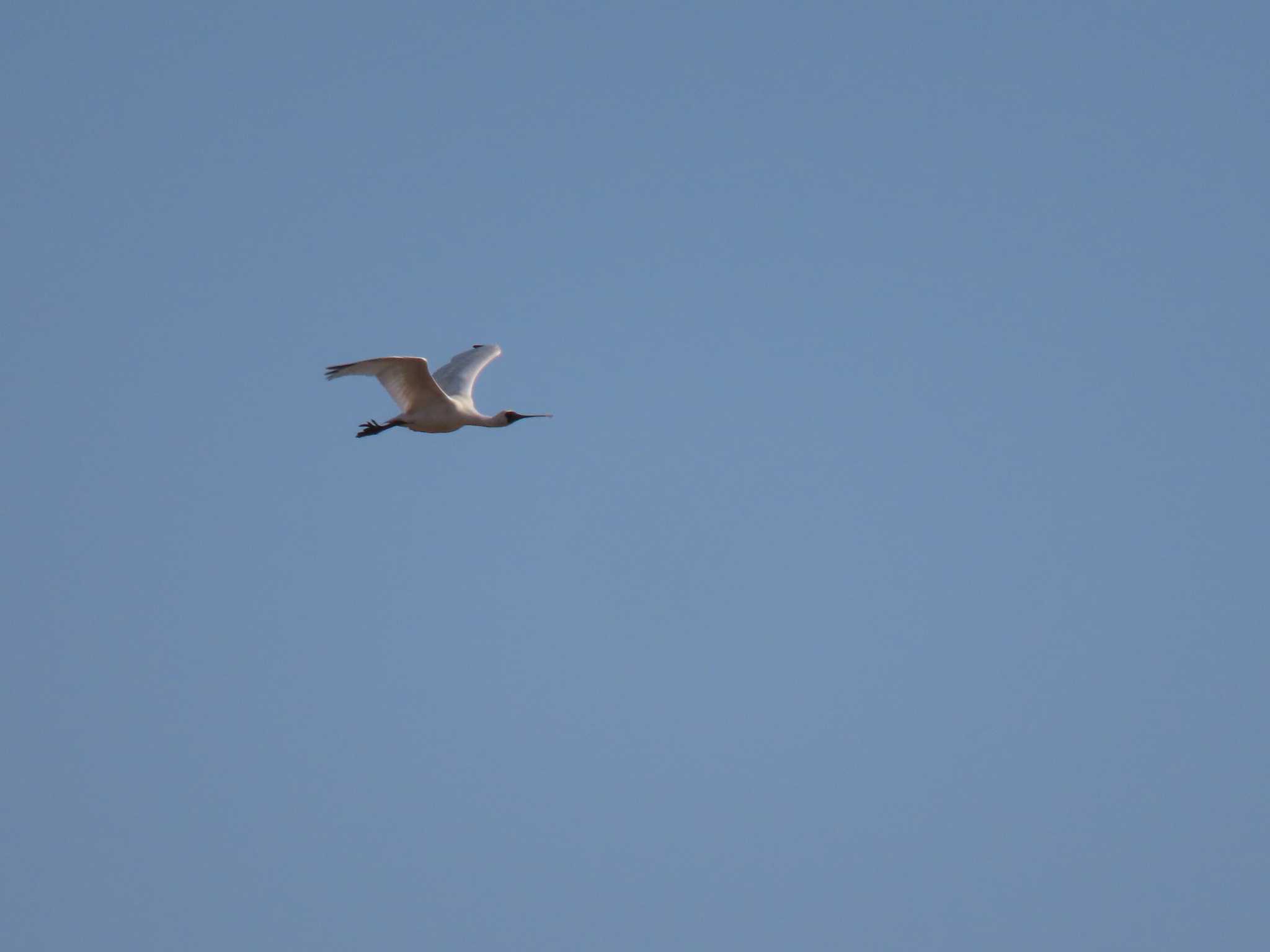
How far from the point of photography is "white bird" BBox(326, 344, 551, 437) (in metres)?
28.8

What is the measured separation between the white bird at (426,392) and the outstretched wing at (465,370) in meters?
0.01

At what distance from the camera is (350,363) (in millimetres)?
27938

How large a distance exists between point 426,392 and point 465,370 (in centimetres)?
459

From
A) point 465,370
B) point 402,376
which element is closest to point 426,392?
point 402,376

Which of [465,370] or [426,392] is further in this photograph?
[465,370]

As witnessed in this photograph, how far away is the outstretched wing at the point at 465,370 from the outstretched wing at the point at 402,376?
2.41 meters

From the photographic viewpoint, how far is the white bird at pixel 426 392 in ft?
94.5

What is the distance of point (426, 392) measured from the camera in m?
30.4

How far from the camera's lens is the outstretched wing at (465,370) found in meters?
33.8

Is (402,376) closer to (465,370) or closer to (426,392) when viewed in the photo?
(426,392)

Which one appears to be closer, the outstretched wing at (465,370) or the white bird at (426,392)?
the white bird at (426,392)

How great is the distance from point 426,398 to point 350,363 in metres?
2.81

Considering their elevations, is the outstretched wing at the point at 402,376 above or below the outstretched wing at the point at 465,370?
below

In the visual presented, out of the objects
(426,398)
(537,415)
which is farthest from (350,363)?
(537,415)
